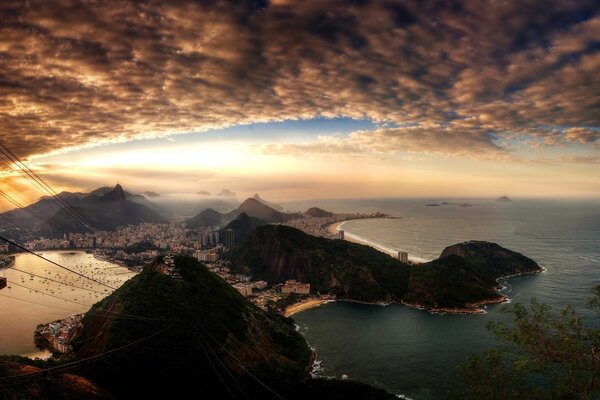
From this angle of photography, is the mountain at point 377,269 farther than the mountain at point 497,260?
No

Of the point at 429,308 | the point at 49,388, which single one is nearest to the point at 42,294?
the point at 49,388

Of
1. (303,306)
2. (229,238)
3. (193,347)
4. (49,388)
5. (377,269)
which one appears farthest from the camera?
(229,238)

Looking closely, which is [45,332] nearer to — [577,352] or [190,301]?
[190,301]

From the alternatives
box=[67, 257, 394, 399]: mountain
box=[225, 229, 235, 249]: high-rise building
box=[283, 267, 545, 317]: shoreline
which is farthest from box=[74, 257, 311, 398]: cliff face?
box=[225, 229, 235, 249]: high-rise building

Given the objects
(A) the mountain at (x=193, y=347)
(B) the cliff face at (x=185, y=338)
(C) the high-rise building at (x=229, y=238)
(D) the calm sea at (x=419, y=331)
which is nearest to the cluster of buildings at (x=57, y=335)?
(B) the cliff face at (x=185, y=338)

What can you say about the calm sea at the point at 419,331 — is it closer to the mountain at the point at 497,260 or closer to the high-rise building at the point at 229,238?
the mountain at the point at 497,260

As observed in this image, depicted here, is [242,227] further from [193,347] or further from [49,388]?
[49,388]

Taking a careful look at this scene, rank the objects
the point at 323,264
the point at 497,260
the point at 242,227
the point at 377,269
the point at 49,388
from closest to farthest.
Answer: the point at 49,388 < the point at 377,269 < the point at 323,264 < the point at 497,260 < the point at 242,227
